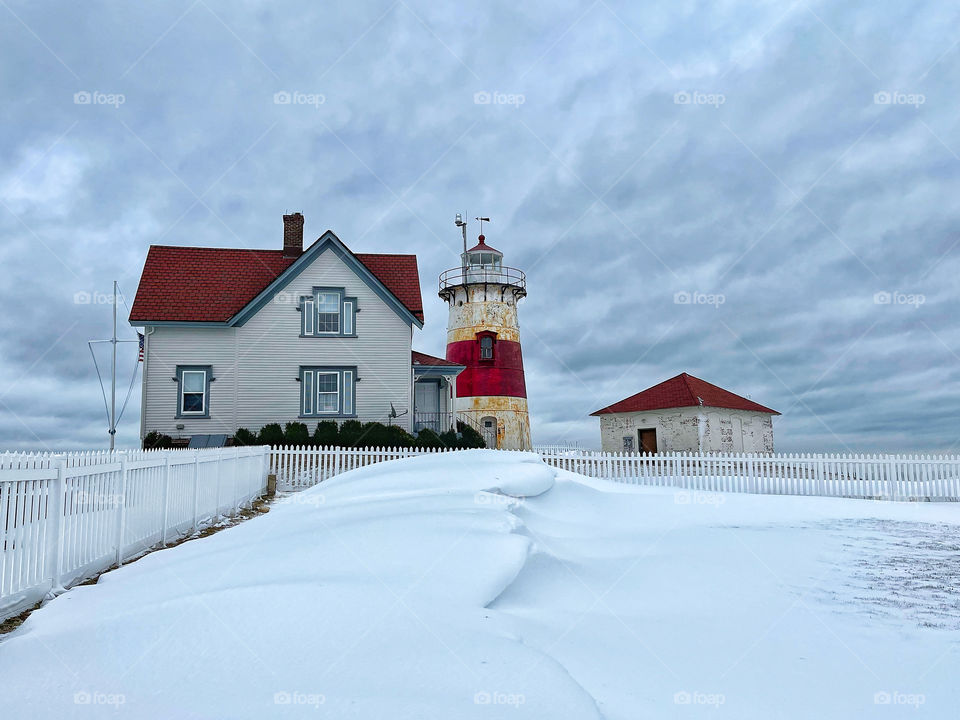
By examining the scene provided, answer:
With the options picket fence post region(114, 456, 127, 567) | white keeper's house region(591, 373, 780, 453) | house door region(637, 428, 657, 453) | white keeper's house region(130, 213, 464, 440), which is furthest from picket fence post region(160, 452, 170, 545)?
house door region(637, 428, 657, 453)

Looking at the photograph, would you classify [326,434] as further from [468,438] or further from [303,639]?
[303,639]

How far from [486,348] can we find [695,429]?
31.6ft

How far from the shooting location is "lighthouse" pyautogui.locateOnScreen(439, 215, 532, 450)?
29.2 metres

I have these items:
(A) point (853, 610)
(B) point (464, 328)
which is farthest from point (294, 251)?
(A) point (853, 610)

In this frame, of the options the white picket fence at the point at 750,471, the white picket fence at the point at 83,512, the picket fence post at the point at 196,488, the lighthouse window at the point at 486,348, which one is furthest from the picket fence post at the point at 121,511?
the lighthouse window at the point at 486,348

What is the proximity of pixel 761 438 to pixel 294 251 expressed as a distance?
73.2 feet

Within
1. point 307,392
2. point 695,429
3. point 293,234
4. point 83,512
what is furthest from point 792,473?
point 293,234

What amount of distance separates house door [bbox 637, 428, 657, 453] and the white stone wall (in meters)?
0.20

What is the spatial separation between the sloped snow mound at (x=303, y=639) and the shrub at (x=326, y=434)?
1425cm

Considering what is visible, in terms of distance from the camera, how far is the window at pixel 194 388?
2236 cm

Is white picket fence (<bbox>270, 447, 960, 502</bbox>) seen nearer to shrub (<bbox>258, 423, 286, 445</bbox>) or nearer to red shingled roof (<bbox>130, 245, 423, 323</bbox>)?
shrub (<bbox>258, 423, 286, 445</bbox>)

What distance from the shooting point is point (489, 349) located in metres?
29.8

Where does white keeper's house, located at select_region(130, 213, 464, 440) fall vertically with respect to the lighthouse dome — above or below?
below

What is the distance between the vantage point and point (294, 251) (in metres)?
25.1
